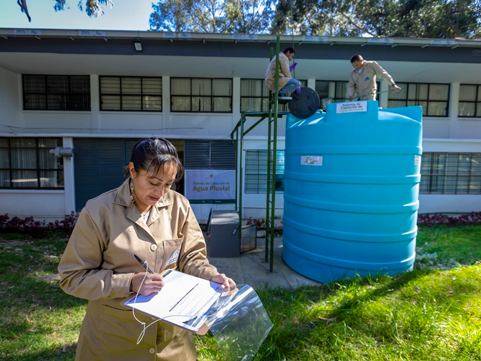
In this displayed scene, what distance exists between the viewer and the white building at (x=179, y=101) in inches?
323

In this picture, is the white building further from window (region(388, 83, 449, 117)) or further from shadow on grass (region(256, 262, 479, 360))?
shadow on grass (region(256, 262, 479, 360))

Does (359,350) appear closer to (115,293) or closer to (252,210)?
(115,293)

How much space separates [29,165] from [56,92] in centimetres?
307

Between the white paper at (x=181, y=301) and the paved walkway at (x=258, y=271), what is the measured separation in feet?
9.80

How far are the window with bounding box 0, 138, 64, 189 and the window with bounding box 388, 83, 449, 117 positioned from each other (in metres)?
12.5

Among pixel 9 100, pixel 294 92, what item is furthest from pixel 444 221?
pixel 9 100

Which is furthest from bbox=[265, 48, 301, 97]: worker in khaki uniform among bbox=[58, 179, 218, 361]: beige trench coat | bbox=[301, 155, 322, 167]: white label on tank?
bbox=[58, 179, 218, 361]: beige trench coat

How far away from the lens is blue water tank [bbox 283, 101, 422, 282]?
13.5 feet

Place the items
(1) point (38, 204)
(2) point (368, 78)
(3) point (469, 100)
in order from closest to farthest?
1. (2) point (368, 78)
2. (1) point (38, 204)
3. (3) point (469, 100)

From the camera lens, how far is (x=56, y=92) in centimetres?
1049

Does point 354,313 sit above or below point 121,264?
below

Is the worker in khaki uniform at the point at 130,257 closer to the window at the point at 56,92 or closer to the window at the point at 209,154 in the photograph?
the window at the point at 209,154

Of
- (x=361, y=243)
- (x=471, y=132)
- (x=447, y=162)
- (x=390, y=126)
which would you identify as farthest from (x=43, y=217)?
(x=471, y=132)

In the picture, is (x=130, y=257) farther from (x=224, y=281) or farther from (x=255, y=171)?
(x=255, y=171)
